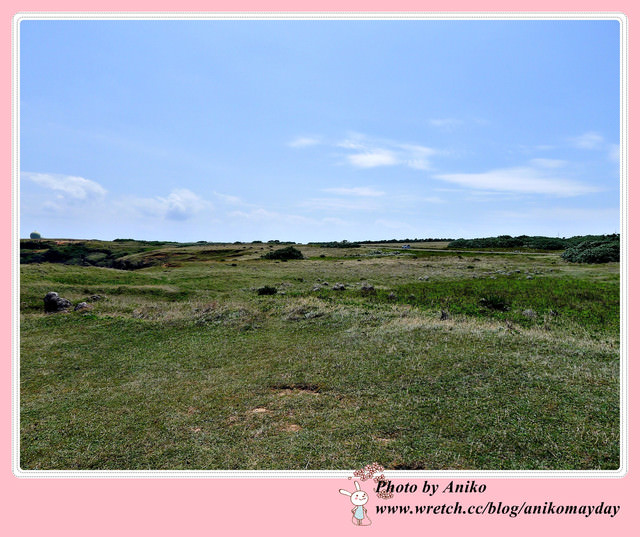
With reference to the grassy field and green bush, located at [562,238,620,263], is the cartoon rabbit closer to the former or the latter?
the grassy field

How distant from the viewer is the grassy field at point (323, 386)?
28.9 feet

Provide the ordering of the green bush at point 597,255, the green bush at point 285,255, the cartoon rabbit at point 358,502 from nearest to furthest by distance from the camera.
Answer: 1. the cartoon rabbit at point 358,502
2. the green bush at point 597,255
3. the green bush at point 285,255

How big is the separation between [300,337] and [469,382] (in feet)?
35.3

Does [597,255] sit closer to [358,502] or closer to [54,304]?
[358,502]

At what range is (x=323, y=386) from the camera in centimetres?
1317

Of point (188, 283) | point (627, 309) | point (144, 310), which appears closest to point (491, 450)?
point (627, 309)

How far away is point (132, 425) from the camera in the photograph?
11.0 m

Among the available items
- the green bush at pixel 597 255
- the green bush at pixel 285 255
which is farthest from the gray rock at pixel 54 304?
the green bush at pixel 597 255

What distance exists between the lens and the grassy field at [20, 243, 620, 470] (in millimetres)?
8812

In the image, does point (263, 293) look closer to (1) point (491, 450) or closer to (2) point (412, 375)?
(2) point (412, 375)

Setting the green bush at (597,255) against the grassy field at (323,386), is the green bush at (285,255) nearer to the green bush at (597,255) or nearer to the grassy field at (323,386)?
the grassy field at (323,386)

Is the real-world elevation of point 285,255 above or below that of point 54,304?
above

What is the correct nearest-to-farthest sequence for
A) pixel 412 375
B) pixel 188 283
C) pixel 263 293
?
pixel 412 375 < pixel 263 293 < pixel 188 283

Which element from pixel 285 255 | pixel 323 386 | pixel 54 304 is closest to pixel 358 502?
pixel 323 386
